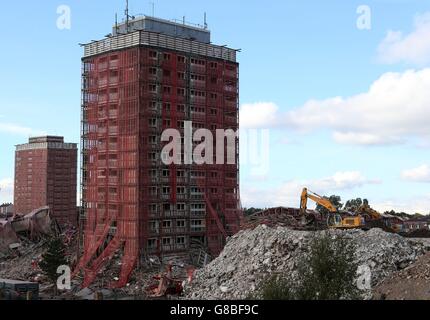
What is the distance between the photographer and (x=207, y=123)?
296 ft

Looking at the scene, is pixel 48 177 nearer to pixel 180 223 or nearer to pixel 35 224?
pixel 35 224

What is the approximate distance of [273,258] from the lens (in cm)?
5328

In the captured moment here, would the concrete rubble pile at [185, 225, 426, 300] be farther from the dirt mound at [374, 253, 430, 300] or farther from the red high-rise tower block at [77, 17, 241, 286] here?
the red high-rise tower block at [77, 17, 241, 286]

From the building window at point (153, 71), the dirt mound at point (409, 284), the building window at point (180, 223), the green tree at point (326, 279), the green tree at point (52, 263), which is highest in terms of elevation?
the building window at point (153, 71)

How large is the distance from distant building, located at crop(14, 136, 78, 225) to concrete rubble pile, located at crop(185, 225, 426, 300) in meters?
106

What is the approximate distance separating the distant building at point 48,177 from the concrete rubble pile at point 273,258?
348 ft

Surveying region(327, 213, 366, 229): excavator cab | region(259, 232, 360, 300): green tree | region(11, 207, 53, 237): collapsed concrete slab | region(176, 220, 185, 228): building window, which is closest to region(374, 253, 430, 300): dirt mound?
region(259, 232, 360, 300): green tree

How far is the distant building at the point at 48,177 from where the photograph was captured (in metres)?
161

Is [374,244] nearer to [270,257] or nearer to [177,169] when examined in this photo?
[270,257]

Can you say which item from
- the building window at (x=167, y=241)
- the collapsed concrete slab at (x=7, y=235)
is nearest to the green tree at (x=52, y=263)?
the building window at (x=167, y=241)

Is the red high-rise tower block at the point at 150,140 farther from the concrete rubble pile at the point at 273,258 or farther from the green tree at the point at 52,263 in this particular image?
the concrete rubble pile at the point at 273,258

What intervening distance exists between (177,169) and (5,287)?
3386cm

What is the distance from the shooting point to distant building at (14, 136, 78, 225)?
160750 millimetres
